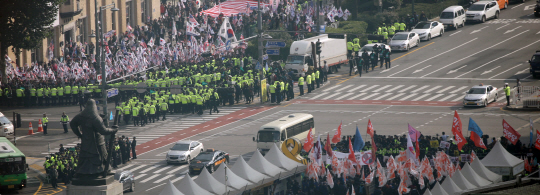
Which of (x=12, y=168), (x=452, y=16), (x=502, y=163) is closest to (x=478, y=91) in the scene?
(x=502, y=163)

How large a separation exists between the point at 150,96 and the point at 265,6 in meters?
28.5

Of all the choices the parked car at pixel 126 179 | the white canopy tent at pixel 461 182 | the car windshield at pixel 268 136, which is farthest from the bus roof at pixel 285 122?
the white canopy tent at pixel 461 182

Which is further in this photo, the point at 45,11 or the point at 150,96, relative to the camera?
the point at 45,11

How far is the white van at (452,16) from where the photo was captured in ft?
229

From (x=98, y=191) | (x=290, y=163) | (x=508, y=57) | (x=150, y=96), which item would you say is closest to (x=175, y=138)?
(x=150, y=96)

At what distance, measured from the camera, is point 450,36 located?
225 feet

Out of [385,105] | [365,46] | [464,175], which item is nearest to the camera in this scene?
[464,175]

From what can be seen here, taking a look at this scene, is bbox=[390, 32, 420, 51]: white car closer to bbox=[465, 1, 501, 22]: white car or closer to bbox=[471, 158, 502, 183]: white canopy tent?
bbox=[465, 1, 501, 22]: white car

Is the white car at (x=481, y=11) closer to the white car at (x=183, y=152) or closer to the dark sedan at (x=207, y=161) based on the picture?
the white car at (x=183, y=152)

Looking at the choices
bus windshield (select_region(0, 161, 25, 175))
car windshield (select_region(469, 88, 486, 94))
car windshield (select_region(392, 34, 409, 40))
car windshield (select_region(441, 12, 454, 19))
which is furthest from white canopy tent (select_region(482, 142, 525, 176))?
car windshield (select_region(441, 12, 454, 19))

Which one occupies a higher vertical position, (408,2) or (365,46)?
(408,2)

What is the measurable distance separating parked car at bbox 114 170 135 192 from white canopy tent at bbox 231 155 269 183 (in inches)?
258

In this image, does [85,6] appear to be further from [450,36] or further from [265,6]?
Answer: [450,36]

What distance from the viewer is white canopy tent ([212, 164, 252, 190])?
27688mm
